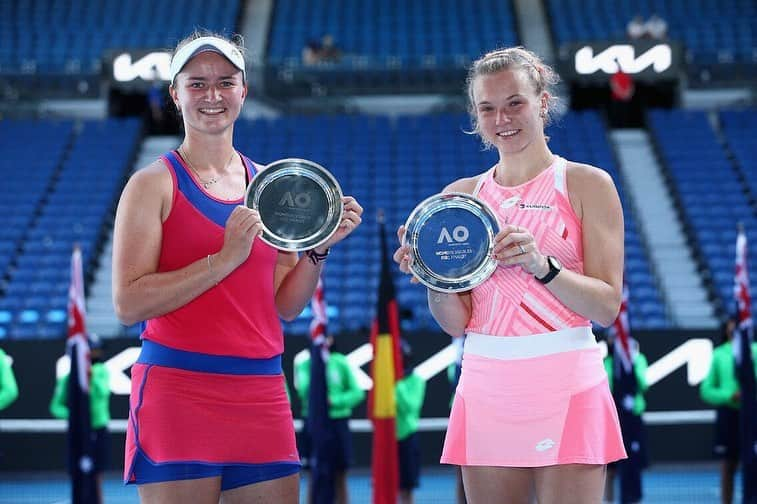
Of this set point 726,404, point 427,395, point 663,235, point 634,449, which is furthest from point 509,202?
A: point 663,235

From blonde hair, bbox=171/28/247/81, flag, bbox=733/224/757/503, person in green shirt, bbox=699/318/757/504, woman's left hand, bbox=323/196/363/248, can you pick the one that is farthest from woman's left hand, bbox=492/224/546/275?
person in green shirt, bbox=699/318/757/504

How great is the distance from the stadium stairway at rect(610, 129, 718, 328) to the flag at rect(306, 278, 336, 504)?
4905 millimetres

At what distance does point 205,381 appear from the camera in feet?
7.73

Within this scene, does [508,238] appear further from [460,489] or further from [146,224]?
[460,489]

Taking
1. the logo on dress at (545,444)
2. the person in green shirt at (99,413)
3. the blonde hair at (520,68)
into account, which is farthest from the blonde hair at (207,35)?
the person in green shirt at (99,413)

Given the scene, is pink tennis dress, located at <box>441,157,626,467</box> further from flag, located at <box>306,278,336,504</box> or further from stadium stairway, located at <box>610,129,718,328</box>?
stadium stairway, located at <box>610,129,718,328</box>

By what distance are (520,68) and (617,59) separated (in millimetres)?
13366

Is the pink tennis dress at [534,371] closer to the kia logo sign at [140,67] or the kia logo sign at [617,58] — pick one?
the kia logo sign at [617,58]

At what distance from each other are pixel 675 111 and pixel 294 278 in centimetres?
1403

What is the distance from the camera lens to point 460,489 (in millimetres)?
6398

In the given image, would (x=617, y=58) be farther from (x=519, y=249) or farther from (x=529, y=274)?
(x=519, y=249)

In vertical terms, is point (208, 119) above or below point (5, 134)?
below

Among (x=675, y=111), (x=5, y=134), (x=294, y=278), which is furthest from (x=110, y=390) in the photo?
(x=675, y=111)

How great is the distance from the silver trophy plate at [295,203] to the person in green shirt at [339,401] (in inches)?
181
